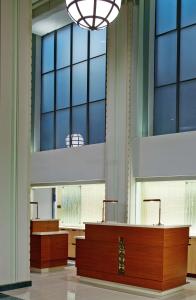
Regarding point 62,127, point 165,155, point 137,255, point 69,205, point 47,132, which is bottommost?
point 137,255

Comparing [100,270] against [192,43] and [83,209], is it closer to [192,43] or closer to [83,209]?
[83,209]

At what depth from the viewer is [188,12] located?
987 centimetres

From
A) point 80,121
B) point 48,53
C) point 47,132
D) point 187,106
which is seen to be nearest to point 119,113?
point 187,106

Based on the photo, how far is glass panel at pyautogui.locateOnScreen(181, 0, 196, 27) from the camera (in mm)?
9734

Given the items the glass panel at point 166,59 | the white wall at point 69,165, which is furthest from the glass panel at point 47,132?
the glass panel at point 166,59

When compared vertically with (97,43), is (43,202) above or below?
below

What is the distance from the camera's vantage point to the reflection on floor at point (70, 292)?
678cm

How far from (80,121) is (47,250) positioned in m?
4.56

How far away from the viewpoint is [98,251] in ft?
25.9

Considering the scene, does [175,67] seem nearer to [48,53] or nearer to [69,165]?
[69,165]

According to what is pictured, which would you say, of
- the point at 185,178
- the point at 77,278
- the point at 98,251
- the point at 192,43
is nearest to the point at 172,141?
the point at 185,178

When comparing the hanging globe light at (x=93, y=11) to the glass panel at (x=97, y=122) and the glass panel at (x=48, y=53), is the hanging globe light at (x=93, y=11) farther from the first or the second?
the glass panel at (x=48, y=53)

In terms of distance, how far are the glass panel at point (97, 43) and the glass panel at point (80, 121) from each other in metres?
1.66

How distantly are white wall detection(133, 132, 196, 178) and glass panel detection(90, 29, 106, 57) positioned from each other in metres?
3.55
